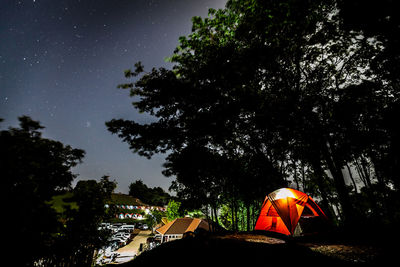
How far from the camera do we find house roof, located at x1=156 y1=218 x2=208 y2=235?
2497 cm

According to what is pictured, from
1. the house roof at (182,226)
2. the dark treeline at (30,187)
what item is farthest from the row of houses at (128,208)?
the house roof at (182,226)

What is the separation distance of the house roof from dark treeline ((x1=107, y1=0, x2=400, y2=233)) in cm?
1775

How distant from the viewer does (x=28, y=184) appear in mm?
2508

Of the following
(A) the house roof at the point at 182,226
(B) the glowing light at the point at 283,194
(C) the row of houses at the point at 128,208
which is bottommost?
(A) the house roof at the point at 182,226

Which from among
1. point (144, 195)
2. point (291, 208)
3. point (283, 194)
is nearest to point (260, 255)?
point (291, 208)

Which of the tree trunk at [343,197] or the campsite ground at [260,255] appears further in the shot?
the tree trunk at [343,197]

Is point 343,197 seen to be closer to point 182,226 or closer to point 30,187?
point 30,187

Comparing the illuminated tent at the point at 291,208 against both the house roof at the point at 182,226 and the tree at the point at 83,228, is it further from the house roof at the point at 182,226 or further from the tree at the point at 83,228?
the house roof at the point at 182,226

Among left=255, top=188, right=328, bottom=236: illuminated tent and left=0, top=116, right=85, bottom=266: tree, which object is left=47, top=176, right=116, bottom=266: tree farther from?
left=255, top=188, right=328, bottom=236: illuminated tent

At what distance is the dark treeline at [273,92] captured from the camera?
7.44 m

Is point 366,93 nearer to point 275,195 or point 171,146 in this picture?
point 275,195

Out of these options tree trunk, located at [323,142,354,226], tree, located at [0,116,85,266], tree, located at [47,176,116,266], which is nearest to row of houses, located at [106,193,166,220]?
tree, located at [47,176,116,266]

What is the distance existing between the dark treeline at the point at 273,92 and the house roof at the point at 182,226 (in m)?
17.7

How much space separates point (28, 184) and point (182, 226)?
28463mm
